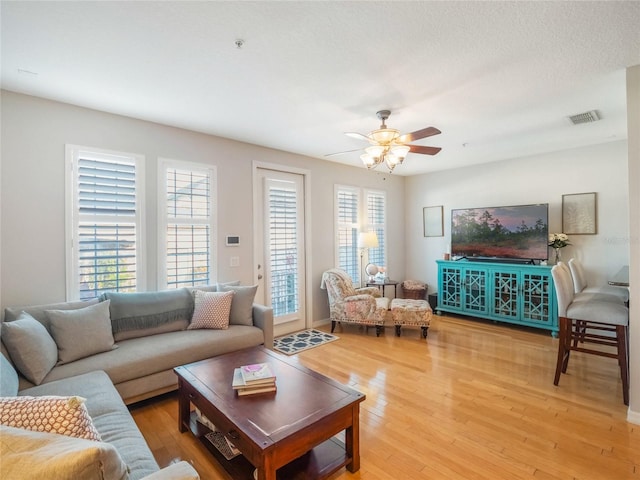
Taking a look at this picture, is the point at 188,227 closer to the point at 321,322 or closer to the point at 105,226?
the point at 105,226

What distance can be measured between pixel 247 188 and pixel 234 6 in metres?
2.51

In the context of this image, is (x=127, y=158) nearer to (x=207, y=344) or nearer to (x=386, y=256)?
(x=207, y=344)

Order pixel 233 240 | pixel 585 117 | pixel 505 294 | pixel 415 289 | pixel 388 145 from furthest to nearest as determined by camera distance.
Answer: pixel 415 289
pixel 505 294
pixel 233 240
pixel 585 117
pixel 388 145

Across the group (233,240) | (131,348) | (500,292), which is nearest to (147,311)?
(131,348)

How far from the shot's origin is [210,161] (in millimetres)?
3805

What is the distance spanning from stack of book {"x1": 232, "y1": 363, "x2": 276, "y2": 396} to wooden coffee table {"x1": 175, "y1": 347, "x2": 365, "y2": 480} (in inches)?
1.8

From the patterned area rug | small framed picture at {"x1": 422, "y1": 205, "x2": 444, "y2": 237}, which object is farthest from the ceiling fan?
small framed picture at {"x1": 422, "y1": 205, "x2": 444, "y2": 237}

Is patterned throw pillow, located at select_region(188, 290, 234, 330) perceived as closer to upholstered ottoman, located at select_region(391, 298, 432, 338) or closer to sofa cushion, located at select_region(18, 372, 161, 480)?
sofa cushion, located at select_region(18, 372, 161, 480)

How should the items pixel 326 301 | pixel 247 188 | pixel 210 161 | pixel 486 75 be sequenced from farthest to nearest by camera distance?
pixel 326 301
pixel 247 188
pixel 210 161
pixel 486 75

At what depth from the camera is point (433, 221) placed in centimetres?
602

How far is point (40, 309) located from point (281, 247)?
262 centimetres

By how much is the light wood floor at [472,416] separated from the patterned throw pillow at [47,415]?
3.71 ft

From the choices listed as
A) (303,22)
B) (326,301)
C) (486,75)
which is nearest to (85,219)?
(303,22)

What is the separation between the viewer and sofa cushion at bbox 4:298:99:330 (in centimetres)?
244
